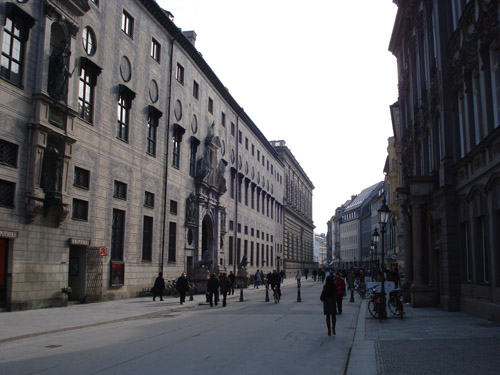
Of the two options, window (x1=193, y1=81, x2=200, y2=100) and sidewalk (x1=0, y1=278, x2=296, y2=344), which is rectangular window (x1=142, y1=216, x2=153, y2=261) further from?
window (x1=193, y1=81, x2=200, y2=100)

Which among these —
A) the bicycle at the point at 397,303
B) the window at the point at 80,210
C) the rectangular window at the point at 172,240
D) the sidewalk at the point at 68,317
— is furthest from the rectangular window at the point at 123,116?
the bicycle at the point at 397,303

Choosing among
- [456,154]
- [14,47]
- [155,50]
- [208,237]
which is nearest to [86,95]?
[14,47]

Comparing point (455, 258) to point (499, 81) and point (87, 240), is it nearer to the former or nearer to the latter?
point (499, 81)

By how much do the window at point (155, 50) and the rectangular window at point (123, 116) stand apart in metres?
5.50

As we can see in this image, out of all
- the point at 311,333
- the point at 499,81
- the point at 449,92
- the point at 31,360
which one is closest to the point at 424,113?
the point at 449,92

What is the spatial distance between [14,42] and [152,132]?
13460 millimetres

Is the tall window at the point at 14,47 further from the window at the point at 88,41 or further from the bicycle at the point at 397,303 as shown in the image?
the bicycle at the point at 397,303

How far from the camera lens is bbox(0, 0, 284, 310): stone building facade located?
20.1 meters

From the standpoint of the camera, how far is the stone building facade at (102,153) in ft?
65.8

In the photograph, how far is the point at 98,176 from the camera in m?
25.8

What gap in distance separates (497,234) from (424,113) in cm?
1144

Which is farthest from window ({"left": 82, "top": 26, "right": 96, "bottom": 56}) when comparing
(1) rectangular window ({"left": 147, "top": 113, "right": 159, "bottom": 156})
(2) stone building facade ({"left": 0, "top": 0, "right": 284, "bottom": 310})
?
(1) rectangular window ({"left": 147, "top": 113, "right": 159, "bottom": 156})

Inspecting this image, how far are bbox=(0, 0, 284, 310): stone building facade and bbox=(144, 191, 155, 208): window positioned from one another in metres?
0.09

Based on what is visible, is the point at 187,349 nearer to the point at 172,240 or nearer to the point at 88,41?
the point at 88,41
